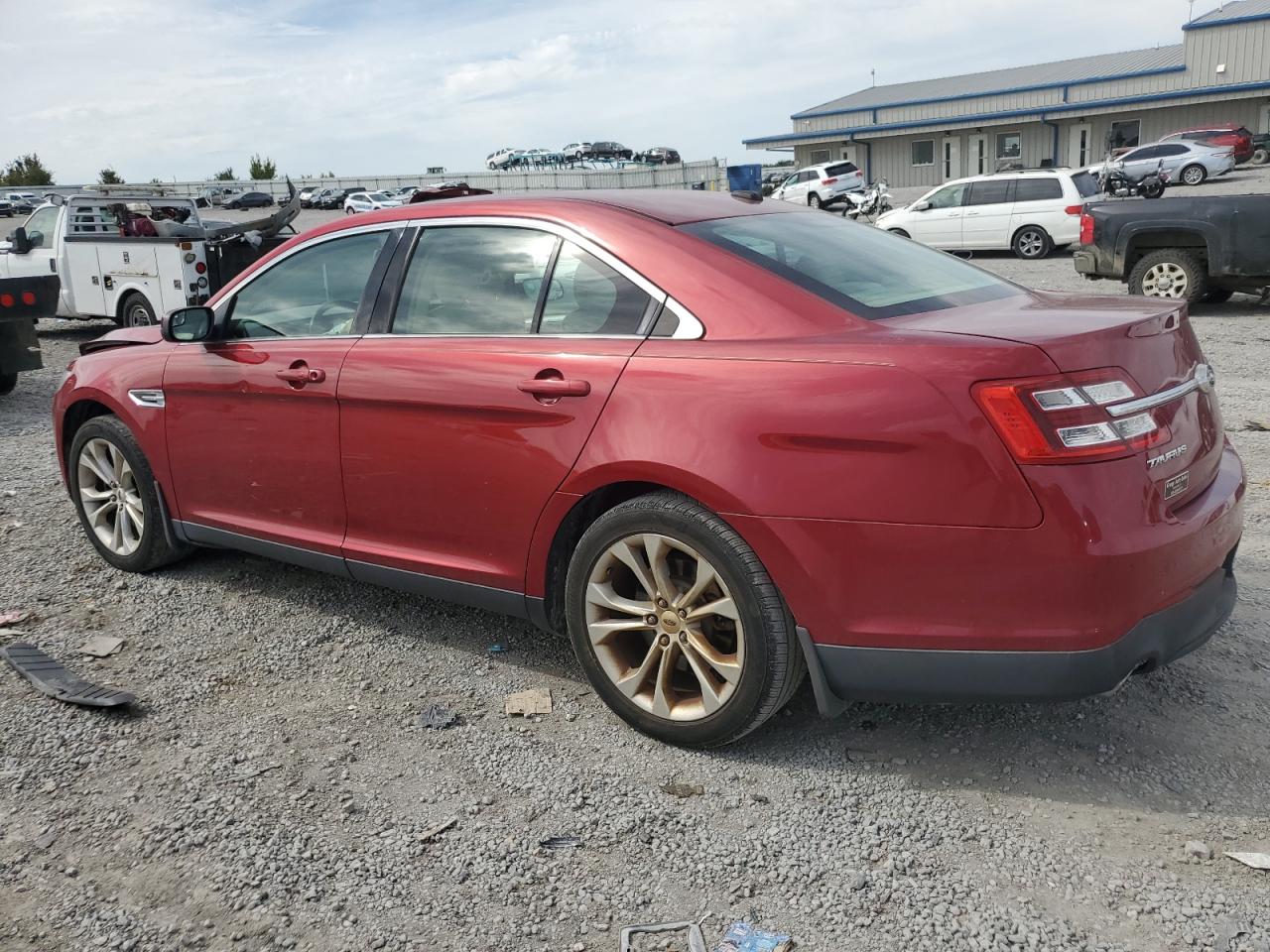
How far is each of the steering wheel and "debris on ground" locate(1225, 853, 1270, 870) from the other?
129 inches

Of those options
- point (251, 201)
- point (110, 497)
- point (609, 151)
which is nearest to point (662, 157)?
point (609, 151)

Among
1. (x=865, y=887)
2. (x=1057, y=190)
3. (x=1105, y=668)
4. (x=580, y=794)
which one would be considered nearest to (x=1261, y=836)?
(x=1105, y=668)

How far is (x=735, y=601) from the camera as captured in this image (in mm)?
3096

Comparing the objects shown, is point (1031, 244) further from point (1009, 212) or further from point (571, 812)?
point (571, 812)

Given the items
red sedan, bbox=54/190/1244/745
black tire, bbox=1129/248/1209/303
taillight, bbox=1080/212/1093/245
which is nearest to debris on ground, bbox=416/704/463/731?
red sedan, bbox=54/190/1244/745

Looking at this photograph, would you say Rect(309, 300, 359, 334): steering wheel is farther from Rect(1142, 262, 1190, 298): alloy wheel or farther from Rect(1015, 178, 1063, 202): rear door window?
Rect(1015, 178, 1063, 202): rear door window

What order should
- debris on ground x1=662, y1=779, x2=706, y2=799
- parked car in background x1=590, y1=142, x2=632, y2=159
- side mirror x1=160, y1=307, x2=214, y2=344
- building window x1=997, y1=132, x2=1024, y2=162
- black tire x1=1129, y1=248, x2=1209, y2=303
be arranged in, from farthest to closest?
parked car in background x1=590, y1=142, x2=632, y2=159, building window x1=997, y1=132, x2=1024, y2=162, black tire x1=1129, y1=248, x2=1209, y2=303, side mirror x1=160, y1=307, x2=214, y2=344, debris on ground x1=662, y1=779, x2=706, y2=799

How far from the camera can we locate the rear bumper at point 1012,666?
109 inches

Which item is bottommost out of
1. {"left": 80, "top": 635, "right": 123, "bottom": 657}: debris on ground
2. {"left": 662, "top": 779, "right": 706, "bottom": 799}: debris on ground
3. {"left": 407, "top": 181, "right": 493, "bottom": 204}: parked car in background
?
{"left": 662, "top": 779, "right": 706, "bottom": 799}: debris on ground

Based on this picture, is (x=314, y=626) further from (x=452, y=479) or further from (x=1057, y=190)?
(x=1057, y=190)

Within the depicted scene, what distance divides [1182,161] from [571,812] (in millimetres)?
35801

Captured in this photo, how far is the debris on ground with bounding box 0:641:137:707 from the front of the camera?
3830 mm

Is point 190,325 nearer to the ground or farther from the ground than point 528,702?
farther from the ground

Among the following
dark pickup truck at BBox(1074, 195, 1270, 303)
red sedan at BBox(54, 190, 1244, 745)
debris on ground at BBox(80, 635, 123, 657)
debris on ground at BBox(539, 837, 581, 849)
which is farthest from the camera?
dark pickup truck at BBox(1074, 195, 1270, 303)
